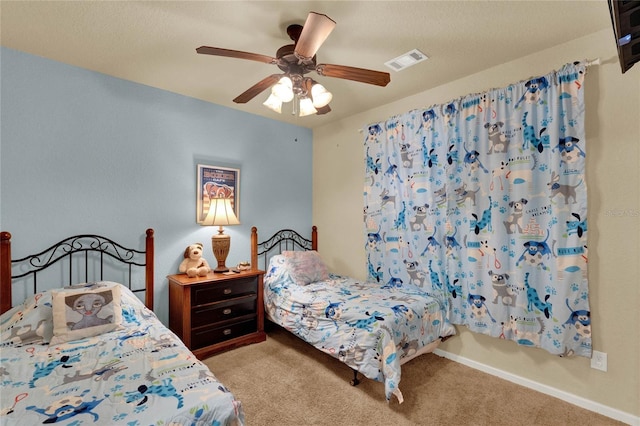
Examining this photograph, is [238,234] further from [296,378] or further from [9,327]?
[9,327]

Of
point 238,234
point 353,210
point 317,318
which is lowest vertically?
point 317,318

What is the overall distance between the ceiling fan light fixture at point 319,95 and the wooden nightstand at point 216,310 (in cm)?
191

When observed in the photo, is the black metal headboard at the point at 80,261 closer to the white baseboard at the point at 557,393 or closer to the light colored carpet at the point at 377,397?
the light colored carpet at the point at 377,397

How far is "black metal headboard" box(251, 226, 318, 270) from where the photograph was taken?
3.60m

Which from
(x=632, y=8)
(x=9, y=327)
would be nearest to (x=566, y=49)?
(x=632, y=8)

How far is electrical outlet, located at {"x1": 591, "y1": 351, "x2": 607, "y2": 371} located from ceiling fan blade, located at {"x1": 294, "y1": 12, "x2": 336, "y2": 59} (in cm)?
277

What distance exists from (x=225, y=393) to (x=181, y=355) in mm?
479

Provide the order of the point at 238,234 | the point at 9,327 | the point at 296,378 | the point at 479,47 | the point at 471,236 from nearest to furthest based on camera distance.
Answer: the point at 9,327 < the point at 479,47 < the point at 296,378 < the point at 471,236 < the point at 238,234

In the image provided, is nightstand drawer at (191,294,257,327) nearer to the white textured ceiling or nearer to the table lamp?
the table lamp

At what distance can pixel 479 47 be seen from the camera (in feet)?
7.46

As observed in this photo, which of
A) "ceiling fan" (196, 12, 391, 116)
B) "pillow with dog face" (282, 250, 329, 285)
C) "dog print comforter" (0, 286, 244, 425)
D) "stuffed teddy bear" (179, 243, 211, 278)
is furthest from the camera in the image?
"pillow with dog face" (282, 250, 329, 285)

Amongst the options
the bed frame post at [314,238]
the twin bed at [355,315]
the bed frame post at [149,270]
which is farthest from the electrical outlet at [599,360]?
the bed frame post at [149,270]

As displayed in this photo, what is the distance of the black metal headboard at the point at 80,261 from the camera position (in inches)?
85.7

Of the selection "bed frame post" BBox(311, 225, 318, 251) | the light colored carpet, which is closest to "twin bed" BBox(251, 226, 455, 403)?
the light colored carpet
